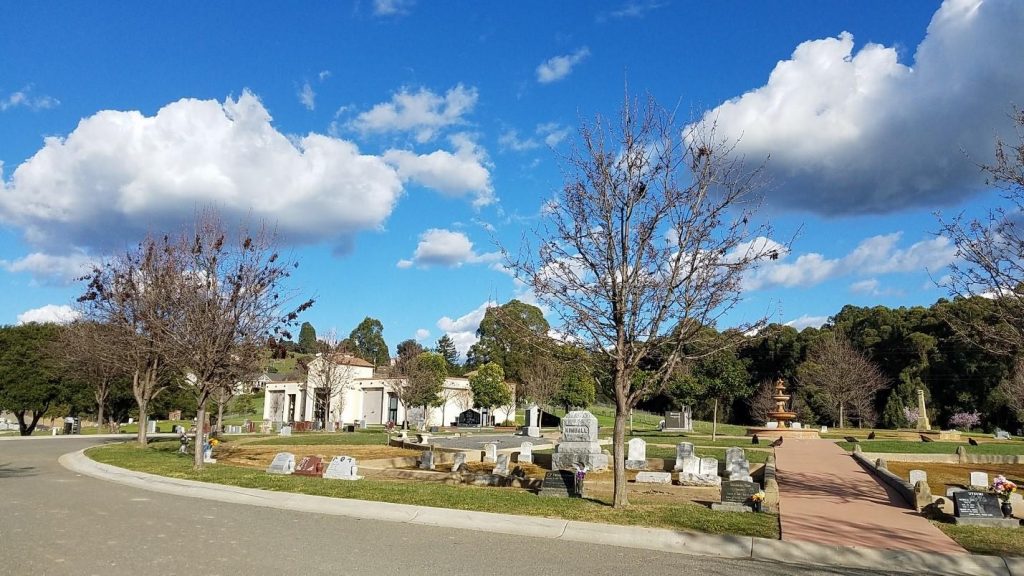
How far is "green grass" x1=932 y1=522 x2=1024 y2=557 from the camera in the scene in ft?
30.3

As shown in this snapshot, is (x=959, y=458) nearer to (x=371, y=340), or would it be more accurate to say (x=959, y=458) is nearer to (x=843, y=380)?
(x=843, y=380)

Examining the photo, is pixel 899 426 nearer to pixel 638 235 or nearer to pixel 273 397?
pixel 638 235

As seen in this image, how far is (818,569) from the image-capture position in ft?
26.9

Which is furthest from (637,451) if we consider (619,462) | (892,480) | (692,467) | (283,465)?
(283,465)

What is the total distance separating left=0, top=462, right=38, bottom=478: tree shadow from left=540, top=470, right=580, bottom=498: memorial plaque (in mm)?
13161

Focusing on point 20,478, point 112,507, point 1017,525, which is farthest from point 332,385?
point 1017,525

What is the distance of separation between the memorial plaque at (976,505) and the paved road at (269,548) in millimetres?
4652

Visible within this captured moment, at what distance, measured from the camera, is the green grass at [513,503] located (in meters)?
10.6

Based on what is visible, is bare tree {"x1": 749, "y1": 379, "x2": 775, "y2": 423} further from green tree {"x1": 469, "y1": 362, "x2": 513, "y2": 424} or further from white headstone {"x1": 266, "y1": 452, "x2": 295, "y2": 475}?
white headstone {"x1": 266, "y1": 452, "x2": 295, "y2": 475}

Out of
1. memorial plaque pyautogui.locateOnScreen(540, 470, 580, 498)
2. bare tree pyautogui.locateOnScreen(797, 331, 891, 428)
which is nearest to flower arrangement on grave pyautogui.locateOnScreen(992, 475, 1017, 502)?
memorial plaque pyautogui.locateOnScreen(540, 470, 580, 498)

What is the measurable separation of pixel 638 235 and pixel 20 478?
15537 mm

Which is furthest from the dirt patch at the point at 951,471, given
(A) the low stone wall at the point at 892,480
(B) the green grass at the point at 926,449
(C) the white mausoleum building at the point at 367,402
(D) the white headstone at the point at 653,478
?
(C) the white mausoleum building at the point at 367,402

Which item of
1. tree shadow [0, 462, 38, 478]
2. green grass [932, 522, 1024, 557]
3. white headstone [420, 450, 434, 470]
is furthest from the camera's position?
white headstone [420, 450, 434, 470]

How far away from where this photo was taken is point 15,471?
18.3m
